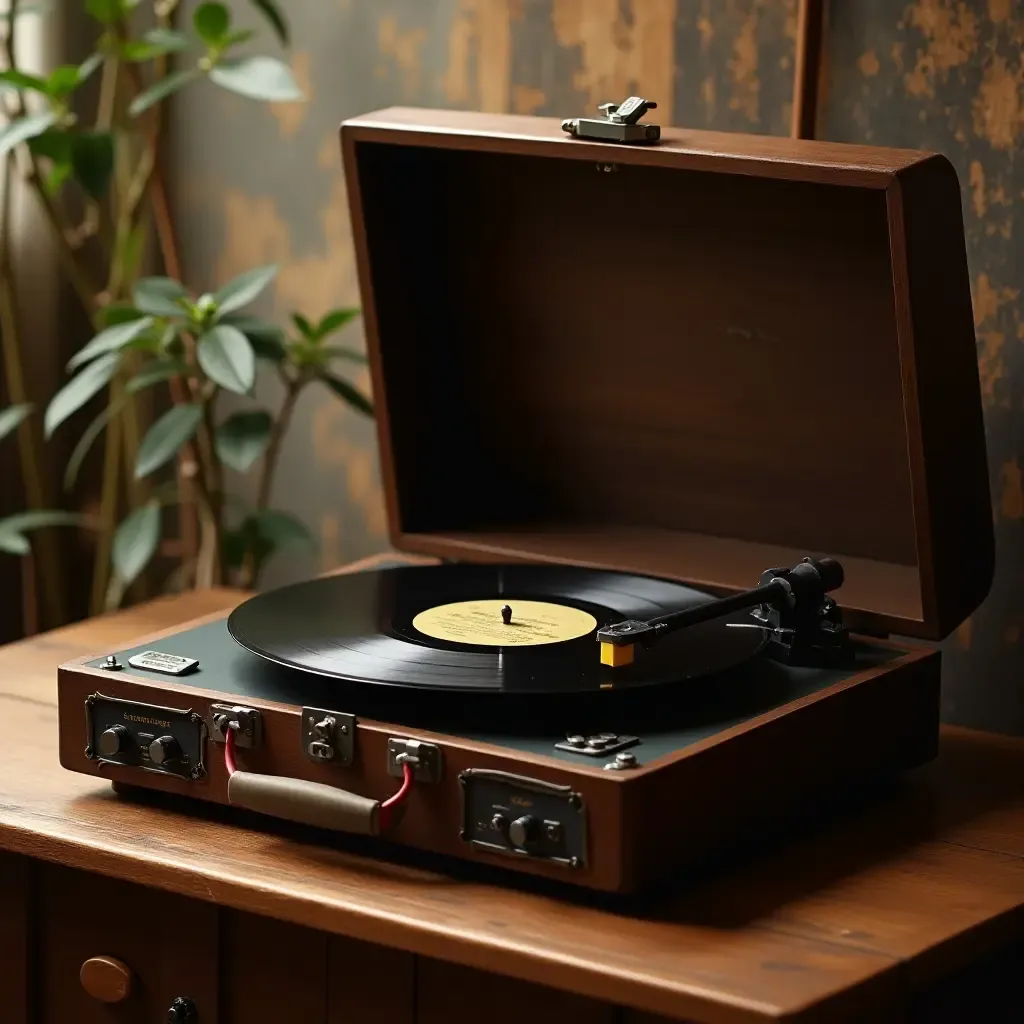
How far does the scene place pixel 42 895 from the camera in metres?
1.52

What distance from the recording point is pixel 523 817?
1.29 meters

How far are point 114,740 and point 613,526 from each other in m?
0.62

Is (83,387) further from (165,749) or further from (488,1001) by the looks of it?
(488,1001)

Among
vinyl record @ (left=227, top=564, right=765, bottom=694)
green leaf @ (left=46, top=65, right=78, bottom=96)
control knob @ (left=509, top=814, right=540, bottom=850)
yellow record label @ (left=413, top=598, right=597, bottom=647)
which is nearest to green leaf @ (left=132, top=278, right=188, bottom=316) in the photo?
green leaf @ (left=46, top=65, right=78, bottom=96)

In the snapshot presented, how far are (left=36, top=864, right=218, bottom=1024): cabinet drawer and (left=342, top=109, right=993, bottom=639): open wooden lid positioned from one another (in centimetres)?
51

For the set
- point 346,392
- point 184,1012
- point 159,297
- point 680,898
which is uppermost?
point 159,297

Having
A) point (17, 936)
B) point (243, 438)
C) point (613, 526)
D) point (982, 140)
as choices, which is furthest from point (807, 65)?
point (17, 936)

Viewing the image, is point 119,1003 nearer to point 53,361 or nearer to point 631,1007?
point 631,1007

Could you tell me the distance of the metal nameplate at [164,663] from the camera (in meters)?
1.48

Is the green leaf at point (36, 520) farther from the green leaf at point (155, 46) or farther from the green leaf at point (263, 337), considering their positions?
the green leaf at point (155, 46)

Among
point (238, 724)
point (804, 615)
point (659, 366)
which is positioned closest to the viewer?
point (238, 724)

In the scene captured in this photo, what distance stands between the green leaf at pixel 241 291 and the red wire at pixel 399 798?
76 cm

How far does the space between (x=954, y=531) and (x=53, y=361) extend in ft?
4.18

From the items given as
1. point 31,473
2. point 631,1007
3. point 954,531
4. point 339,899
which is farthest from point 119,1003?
point 31,473
